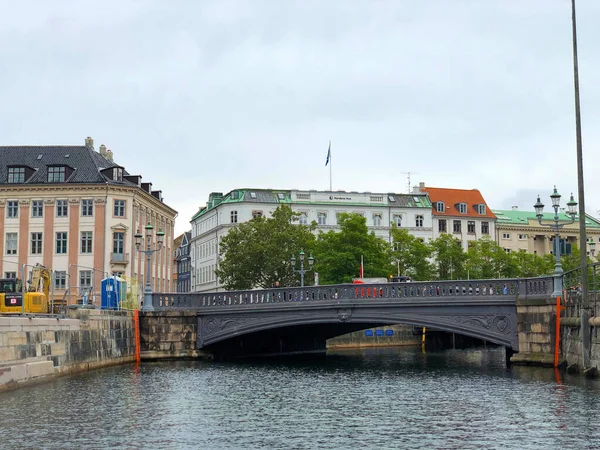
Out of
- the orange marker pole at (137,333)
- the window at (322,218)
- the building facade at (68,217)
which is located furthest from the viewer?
the window at (322,218)

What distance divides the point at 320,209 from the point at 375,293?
2610 inches

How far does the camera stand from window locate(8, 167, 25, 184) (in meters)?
80.9

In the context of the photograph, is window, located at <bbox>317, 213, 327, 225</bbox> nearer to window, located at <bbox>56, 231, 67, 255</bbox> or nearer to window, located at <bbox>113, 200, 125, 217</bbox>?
window, located at <bbox>113, 200, 125, 217</bbox>

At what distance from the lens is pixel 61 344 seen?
128 feet

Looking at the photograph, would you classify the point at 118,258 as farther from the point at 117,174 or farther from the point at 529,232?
the point at 529,232

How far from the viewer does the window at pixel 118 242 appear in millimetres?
80375

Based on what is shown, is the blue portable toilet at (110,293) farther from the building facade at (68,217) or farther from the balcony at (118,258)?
the balcony at (118,258)

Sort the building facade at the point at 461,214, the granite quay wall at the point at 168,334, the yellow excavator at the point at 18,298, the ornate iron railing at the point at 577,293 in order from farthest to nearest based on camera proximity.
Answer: the building facade at the point at 461,214 < the granite quay wall at the point at 168,334 < the yellow excavator at the point at 18,298 < the ornate iron railing at the point at 577,293

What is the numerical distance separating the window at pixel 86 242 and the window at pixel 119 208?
2.81 metres

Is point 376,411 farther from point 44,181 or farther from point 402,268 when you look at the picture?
point 402,268

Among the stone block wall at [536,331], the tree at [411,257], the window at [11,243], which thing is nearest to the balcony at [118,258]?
the window at [11,243]

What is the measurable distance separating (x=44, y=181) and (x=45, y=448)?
62530 millimetres

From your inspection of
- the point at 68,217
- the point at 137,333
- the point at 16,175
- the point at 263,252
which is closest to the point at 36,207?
the point at 68,217

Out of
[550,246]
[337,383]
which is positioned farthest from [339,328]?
[550,246]
